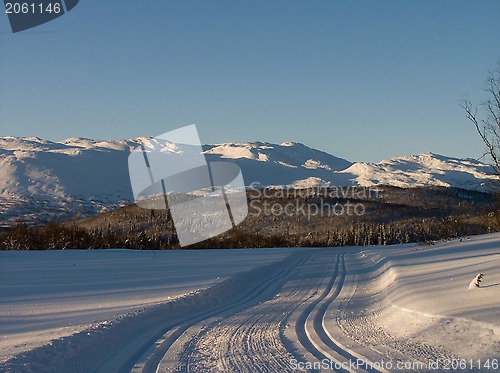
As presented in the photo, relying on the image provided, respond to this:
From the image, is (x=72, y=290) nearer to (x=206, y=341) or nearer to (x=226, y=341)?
(x=206, y=341)

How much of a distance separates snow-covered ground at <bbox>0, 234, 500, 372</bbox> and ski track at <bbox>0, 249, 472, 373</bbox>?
2 cm

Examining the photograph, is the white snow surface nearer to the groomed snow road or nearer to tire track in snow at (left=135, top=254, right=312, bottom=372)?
the groomed snow road

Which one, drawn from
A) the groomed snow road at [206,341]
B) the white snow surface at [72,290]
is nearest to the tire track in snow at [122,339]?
the groomed snow road at [206,341]

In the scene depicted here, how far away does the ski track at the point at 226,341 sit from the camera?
7207mm

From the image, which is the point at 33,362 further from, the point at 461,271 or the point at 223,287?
the point at 461,271

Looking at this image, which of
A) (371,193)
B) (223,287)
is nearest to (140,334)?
(223,287)

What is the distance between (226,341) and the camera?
864cm

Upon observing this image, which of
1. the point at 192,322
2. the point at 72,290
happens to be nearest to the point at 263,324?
the point at 192,322

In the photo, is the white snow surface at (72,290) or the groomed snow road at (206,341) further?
the white snow surface at (72,290)

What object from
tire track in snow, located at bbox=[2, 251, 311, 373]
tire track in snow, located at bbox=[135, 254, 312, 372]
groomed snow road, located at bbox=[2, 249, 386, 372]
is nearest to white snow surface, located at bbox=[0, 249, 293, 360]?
tire track in snow, located at bbox=[2, 251, 311, 373]

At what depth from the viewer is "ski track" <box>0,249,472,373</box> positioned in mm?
Answer: 7207

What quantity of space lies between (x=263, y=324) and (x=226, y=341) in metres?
1.55

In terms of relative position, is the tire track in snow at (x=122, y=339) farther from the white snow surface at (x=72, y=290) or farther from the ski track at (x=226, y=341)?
the white snow surface at (x=72, y=290)

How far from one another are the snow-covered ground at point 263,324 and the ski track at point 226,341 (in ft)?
0.06
